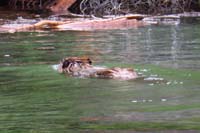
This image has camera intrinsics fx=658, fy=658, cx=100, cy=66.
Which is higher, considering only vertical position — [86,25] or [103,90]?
[103,90]

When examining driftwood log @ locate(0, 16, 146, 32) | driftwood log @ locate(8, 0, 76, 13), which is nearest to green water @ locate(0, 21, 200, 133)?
driftwood log @ locate(0, 16, 146, 32)

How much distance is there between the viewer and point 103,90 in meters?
6.88

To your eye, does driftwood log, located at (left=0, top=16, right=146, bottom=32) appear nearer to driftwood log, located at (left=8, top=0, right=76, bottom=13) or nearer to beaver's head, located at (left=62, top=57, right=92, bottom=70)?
driftwood log, located at (left=8, top=0, right=76, bottom=13)

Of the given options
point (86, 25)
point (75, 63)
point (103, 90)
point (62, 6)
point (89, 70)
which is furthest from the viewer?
point (62, 6)

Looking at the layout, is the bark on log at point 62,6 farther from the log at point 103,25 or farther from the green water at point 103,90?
the green water at point 103,90

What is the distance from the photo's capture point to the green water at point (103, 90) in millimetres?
5086

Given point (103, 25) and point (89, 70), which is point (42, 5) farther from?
point (89, 70)

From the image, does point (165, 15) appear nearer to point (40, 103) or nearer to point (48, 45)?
point (48, 45)

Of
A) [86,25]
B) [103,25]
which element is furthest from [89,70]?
[86,25]

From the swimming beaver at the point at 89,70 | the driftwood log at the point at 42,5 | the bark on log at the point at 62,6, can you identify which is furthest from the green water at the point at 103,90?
the driftwood log at the point at 42,5

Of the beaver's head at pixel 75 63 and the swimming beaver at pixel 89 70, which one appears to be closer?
the swimming beaver at pixel 89 70

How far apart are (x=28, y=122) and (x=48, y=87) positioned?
205cm

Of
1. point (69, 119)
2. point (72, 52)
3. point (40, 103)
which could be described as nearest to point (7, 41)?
point (72, 52)

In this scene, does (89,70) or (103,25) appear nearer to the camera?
Answer: (89,70)
